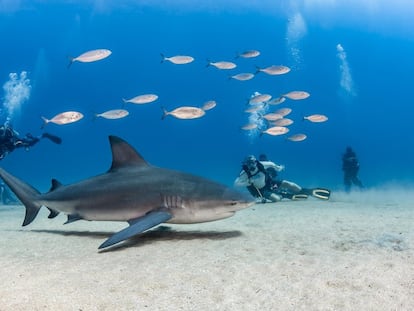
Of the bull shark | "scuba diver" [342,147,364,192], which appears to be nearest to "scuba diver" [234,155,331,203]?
"scuba diver" [342,147,364,192]

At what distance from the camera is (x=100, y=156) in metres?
135

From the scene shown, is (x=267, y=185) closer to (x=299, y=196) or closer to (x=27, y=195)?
(x=299, y=196)

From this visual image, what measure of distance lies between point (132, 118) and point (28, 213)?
138 metres

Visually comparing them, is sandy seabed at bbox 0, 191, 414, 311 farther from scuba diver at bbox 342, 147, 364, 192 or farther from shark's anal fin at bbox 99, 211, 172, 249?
scuba diver at bbox 342, 147, 364, 192

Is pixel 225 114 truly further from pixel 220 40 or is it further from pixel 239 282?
pixel 239 282

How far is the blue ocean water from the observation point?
99.9 m

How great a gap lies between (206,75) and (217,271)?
128399 millimetres

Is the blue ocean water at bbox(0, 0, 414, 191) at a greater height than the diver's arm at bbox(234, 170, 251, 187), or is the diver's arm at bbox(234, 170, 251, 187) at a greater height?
the diver's arm at bbox(234, 170, 251, 187)

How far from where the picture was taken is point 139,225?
4.57 metres

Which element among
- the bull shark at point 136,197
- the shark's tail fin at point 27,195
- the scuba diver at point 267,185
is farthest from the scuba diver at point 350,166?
the shark's tail fin at point 27,195

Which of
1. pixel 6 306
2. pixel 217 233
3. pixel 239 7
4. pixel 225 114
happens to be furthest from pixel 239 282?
pixel 225 114

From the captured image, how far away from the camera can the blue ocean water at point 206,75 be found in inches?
3932

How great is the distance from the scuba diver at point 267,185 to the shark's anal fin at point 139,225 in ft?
23.4

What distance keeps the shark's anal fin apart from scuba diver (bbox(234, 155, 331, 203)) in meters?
7.14
